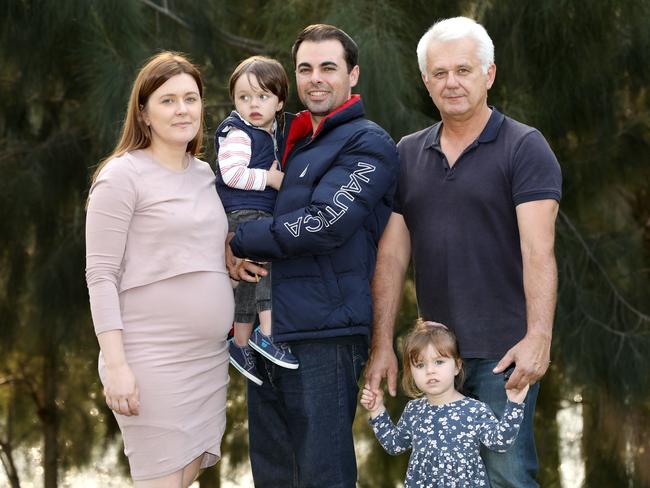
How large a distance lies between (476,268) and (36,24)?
2675 mm

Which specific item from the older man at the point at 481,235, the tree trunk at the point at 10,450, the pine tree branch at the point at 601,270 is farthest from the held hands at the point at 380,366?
the tree trunk at the point at 10,450

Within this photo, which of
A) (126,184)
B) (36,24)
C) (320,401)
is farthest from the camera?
(36,24)

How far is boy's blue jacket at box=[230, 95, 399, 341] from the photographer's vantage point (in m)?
2.70

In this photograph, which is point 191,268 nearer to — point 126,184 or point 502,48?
point 126,184

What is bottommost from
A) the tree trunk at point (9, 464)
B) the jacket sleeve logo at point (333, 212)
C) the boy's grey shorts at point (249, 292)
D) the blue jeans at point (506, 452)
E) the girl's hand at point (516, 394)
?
the tree trunk at point (9, 464)

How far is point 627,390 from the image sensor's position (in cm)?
529

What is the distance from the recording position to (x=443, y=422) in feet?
9.10

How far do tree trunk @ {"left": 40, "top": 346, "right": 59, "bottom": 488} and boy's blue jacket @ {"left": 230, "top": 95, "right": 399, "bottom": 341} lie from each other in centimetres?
477

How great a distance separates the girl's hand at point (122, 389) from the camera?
258 centimetres

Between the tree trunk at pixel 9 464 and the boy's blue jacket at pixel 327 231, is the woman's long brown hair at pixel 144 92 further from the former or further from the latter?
the tree trunk at pixel 9 464

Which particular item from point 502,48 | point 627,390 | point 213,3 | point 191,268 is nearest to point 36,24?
point 213,3

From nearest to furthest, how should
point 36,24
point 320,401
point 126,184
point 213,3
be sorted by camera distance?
point 126,184 < point 320,401 < point 36,24 < point 213,3

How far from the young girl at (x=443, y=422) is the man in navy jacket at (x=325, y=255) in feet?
0.45

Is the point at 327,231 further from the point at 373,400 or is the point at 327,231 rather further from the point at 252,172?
the point at 373,400
